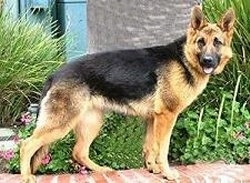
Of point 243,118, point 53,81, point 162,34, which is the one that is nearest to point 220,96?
point 243,118

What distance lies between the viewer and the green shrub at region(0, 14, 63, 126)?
8750mm

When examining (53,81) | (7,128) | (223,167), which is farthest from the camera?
(7,128)

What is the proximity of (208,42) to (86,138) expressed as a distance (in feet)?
4.71

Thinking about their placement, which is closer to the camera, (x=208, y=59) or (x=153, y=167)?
(x=208, y=59)

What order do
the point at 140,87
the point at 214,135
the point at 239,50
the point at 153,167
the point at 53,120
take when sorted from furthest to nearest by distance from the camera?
the point at 239,50
the point at 214,135
the point at 153,167
the point at 140,87
the point at 53,120

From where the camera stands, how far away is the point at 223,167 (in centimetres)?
653

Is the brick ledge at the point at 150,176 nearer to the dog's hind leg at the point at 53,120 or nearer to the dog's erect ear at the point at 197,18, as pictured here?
the dog's hind leg at the point at 53,120

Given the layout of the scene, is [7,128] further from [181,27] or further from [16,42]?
[181,27]

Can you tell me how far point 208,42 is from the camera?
610cm

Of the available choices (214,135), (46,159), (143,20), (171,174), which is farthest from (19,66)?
(171,174)

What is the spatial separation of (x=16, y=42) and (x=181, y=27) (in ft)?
8.38

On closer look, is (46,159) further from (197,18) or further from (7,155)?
(197,18)

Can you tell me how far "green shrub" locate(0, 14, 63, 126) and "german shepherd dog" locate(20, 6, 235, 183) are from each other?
2.52 meters

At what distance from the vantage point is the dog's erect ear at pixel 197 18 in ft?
20.1
